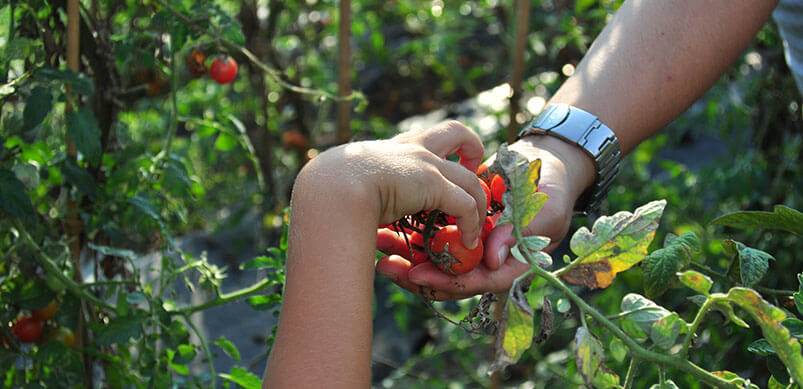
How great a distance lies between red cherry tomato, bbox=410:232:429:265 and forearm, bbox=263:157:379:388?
0.18m

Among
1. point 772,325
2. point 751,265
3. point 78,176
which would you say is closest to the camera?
point 772,325

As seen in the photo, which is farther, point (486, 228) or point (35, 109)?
point (35, 109)

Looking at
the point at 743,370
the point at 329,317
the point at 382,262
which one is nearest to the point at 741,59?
the point at 743,370

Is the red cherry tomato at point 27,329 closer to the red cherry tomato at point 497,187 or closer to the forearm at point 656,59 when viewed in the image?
the red cherry tomato at point 497,187

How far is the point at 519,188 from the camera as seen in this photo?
26.1 inches

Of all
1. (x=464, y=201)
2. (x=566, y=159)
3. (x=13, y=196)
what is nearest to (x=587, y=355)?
(x=464, y=201)

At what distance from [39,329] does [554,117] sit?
997 mm

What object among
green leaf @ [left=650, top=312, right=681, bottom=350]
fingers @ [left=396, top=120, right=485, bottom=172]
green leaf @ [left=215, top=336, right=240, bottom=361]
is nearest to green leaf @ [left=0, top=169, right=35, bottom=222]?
green leaf @ [left=215, top=336, right=240, bottom=361]

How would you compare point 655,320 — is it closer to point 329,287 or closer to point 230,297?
point 329,287

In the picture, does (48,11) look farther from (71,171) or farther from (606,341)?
(606,341)

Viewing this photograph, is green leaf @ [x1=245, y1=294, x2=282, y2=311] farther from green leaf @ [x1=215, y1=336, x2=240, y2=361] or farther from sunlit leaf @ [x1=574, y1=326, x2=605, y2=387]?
sunlit leaf @ [x1=574, y1=326, x2=605, y2=387]

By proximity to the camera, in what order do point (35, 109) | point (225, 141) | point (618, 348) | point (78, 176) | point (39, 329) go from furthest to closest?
point (225, 141) < point (39, 329) < point (78, 176) < point (35, 109) < point (618, 348)

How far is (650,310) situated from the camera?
25.6 inches

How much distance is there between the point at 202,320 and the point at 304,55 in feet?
4.53
